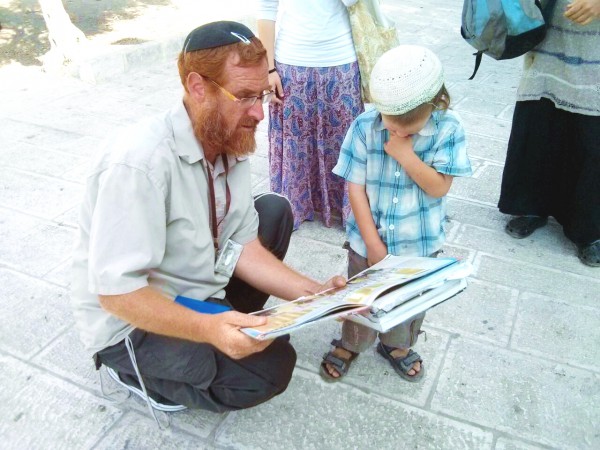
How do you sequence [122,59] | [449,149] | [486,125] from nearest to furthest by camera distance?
[449,149]
[486,125]
[122,59]

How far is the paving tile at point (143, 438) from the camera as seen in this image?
73.6 inches

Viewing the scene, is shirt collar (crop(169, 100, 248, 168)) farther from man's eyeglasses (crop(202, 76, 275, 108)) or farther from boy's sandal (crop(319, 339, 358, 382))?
boy's sandal (crop(319, 339, 358, 382))

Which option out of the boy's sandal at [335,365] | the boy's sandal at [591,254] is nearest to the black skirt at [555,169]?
the boy's sandal at [591,254]

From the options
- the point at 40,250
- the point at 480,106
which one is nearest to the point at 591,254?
the point at 480,106

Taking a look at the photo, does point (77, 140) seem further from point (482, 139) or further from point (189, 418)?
point (482, 139)

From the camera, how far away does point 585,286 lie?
2697 mm

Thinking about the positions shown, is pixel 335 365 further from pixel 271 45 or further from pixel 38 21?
pixel 38 21

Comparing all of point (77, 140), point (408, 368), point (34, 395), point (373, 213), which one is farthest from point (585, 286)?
point (77, 140)

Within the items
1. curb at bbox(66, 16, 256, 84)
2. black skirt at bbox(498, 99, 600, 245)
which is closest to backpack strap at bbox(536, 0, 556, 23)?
black skirt at bbox(498, 99, 600, 245)

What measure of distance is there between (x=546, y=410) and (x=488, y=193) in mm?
1748

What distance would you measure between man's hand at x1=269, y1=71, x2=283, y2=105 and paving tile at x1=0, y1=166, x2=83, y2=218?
1.40 metres

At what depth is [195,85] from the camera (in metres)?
1.63

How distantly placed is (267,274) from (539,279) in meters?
1.50

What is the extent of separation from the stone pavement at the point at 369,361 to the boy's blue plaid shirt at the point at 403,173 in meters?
0.58
